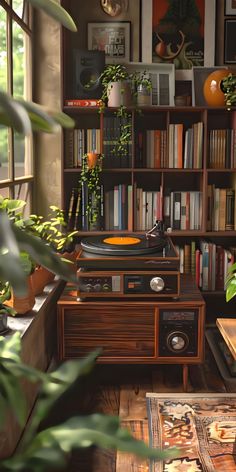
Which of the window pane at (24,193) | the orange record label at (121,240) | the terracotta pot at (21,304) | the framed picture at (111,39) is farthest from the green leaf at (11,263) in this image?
the framed picture at (111,39)

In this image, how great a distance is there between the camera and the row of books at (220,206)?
3.60m

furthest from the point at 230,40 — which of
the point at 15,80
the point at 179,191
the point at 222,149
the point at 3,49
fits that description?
the point at 3,49

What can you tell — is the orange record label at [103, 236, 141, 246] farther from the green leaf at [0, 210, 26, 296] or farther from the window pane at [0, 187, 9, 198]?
the green leaf at [0, 210, 26, 296]

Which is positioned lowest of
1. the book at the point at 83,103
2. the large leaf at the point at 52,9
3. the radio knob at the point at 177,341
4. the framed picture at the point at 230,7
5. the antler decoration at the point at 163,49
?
the radio knob at the point at 177,341

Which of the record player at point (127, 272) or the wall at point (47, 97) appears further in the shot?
the wall at point (47, 97)

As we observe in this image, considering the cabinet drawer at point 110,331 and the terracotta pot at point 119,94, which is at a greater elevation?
the terracotta pot at point 119,94

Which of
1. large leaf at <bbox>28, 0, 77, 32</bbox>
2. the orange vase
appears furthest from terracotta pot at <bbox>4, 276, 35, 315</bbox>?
large leaf at <bbox>28, 0, 77, 32</bbox>

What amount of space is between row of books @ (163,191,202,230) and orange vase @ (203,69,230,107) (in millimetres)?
577

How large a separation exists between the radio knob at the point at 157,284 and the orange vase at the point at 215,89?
1297mm

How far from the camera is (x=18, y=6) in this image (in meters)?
3.12

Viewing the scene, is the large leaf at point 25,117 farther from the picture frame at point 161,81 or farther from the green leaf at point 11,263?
the picture frame at point 161,81

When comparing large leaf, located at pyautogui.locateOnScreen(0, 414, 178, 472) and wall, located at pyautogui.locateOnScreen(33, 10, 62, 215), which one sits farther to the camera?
wall, located at pyautogui.locateOnScreen(33, 10, 62, 215)

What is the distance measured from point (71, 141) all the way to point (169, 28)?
1.02 m

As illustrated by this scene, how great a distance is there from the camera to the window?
9.20 ft
